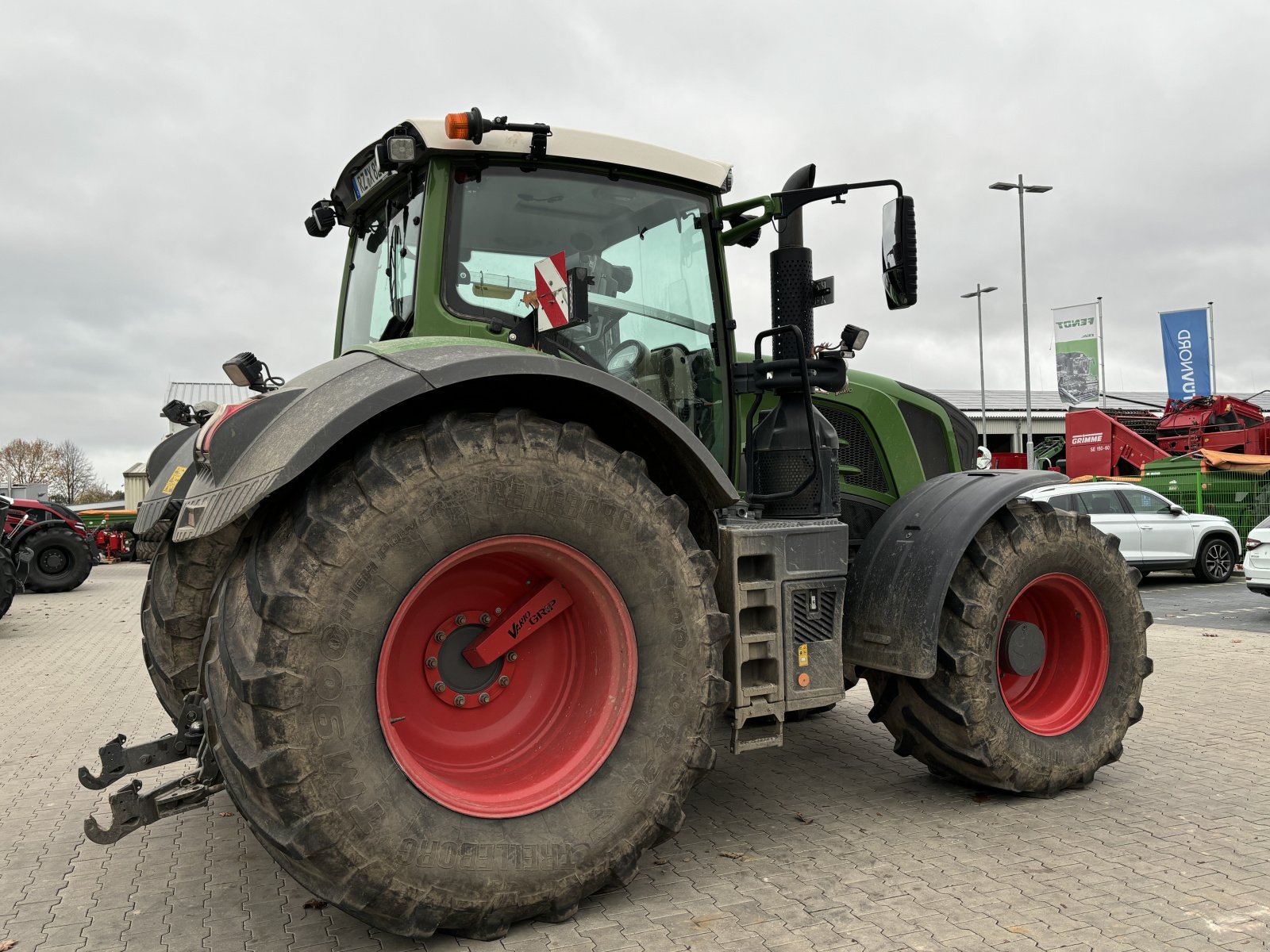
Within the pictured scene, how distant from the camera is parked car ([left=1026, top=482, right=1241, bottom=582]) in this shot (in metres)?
14.7

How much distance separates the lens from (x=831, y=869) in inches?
146

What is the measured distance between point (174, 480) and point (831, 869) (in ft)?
10.2

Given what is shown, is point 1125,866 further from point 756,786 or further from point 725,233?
point 725,233

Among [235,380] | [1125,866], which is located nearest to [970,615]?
[1125,866]

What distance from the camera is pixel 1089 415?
20641 mm

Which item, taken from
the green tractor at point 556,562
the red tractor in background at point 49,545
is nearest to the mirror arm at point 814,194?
the green tractor at point 556,562

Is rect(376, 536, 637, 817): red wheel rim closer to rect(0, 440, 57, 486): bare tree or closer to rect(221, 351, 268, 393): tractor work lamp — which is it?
rect(221, 351, 268, 393): tractor work lamp

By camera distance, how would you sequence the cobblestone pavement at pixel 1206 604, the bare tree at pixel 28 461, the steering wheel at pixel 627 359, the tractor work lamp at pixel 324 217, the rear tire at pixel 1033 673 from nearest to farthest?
1. the steering wheel at pixel 627 359
2. the rear tire at pixel 1033 673
3. the tractor work lamp at pixel 324 217
4. the cobblestone pavement at pixel 1206 604
5. the bare tree at pixel 28 461

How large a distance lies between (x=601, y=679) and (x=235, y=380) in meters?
2.20

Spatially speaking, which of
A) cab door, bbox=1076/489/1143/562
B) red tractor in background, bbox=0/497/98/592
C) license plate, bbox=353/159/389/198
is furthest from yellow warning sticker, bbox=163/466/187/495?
red tractor in background, bbox=0/497/98/592

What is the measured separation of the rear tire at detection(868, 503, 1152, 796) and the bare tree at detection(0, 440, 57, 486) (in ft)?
202

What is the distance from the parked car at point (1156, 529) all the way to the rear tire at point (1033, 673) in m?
10.1

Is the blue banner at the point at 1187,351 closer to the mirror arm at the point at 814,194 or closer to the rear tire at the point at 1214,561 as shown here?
the rear tire at the point at 1214,561

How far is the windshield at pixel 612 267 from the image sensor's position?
3863 mm
